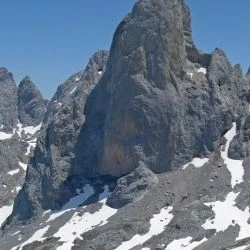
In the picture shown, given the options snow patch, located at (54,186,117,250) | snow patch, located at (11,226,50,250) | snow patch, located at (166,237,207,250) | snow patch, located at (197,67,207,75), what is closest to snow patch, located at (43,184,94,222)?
snow patch, located at (54,186,117,250)

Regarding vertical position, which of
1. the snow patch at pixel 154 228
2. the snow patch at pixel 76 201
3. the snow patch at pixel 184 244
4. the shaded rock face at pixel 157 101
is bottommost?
the snow patch at pixel 184 244

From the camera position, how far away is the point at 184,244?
9906cm

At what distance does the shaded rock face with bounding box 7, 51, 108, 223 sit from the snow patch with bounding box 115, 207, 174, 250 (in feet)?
91.2

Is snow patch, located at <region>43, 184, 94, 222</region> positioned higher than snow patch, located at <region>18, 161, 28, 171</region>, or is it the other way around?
snow patch, located at <region>18, 161, 28, 171</region>

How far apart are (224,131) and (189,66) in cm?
1737

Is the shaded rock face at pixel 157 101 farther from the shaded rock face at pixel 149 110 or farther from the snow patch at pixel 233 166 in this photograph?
the snow patch at pixel 233 166

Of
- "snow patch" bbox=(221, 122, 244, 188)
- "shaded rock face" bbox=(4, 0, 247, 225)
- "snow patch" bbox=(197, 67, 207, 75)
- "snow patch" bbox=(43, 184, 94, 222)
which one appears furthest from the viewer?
"snow patch" bbox=(197, 67, 207, 75)

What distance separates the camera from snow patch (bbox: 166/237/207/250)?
9775 cm

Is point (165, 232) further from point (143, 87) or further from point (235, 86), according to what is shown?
point (235, 86)

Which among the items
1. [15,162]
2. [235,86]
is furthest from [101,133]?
[15,162]

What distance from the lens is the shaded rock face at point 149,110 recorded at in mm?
127812

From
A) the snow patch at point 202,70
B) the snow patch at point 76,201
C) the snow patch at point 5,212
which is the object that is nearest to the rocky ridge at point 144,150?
the snow patch at point 76,201

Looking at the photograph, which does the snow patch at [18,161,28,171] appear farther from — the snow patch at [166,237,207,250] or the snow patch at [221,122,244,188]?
the snow patch at [166,237,207,250]

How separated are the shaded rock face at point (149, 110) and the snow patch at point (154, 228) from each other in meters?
11.9
